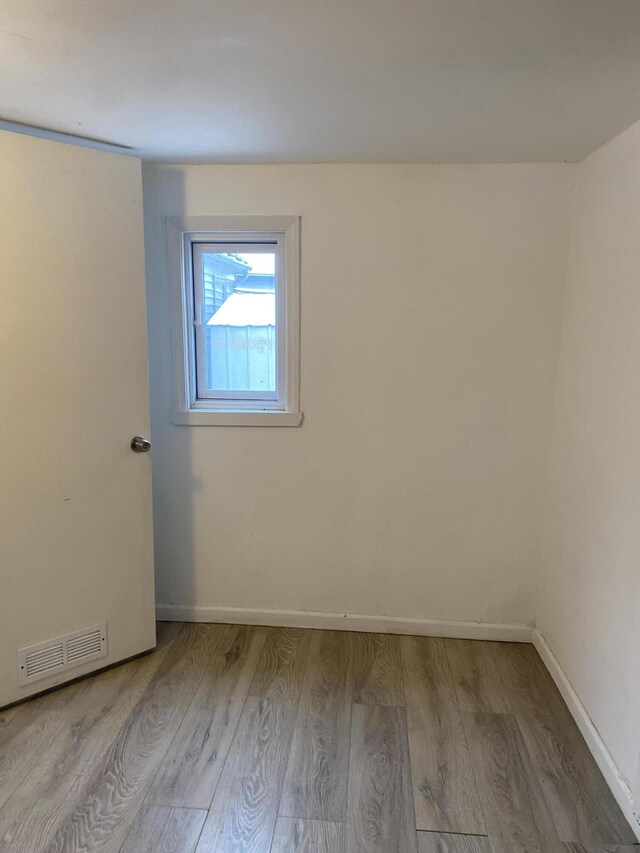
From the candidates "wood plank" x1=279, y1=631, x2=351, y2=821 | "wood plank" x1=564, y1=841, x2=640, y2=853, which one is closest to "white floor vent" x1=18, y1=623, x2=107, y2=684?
"wood plank" x1=279, y1=631, x2=351, y2=821

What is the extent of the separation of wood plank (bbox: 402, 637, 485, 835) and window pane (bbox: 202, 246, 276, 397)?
1.35 metres

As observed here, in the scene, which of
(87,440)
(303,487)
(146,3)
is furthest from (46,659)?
(146,3)

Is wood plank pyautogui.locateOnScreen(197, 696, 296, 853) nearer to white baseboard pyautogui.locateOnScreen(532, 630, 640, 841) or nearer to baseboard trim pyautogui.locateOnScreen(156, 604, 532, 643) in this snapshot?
baseboard trim pyautogui.locateOnScreen(156, 604, 532, 643)

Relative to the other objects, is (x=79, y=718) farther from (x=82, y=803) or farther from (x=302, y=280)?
(x=302, y=280)

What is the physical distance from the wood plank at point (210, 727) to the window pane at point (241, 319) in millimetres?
1138

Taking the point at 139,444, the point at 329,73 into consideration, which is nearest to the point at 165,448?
the point at 139,444

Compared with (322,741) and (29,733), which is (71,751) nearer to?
(29,733)

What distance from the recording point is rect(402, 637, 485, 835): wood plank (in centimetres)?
168

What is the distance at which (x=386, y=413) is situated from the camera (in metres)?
2.49

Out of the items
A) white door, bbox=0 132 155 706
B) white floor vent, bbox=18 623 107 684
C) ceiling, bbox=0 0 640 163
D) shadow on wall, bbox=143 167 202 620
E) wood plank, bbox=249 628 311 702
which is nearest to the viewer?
ceiling, bbox=0 0 640 163

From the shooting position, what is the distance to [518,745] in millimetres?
1962

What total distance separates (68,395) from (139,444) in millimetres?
327

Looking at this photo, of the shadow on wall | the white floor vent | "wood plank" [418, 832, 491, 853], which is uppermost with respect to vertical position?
the shadow on wall

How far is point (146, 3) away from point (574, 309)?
1.76 meters
